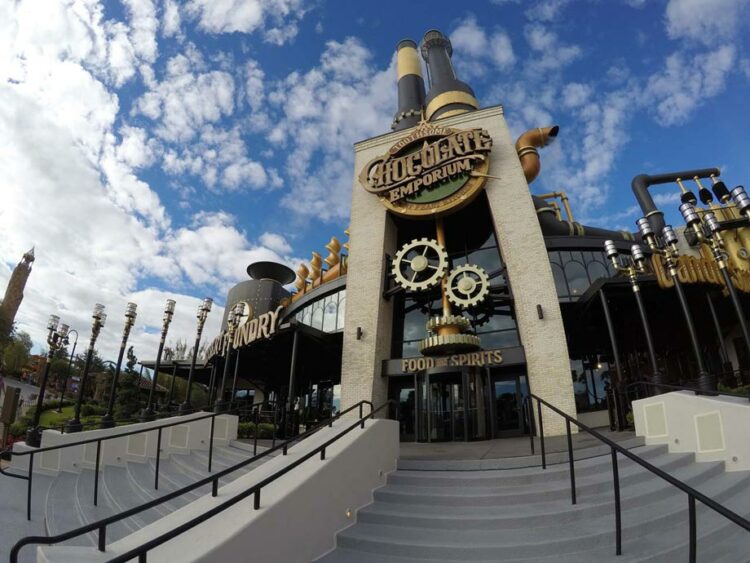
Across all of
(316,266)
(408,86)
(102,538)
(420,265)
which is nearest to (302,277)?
(316,266)

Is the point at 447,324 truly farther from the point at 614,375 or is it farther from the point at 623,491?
the point at 623,491

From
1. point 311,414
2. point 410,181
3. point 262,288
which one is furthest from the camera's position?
point 262,288

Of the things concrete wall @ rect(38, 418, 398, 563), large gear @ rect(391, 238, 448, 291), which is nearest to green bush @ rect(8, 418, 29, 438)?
large gear @ rect(391, 238, 448, 291)

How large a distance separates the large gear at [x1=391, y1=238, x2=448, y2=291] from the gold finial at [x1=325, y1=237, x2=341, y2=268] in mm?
6919

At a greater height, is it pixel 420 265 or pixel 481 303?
pixel 420 265

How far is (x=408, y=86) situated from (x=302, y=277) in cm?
1620

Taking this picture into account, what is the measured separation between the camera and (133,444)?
38.9 ft

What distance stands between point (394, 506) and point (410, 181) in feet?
47.2

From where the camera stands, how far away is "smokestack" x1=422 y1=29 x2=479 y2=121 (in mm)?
22562

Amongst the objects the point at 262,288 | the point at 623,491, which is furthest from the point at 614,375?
the point at 262,288

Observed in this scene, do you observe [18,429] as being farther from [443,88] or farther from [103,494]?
[443,88]

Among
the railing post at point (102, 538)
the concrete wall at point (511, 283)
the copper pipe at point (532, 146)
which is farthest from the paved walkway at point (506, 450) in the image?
the copper pipe at point (532, 146)

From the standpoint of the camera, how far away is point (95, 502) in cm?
799

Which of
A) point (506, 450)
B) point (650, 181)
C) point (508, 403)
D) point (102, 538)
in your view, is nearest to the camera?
point (102, 538)
